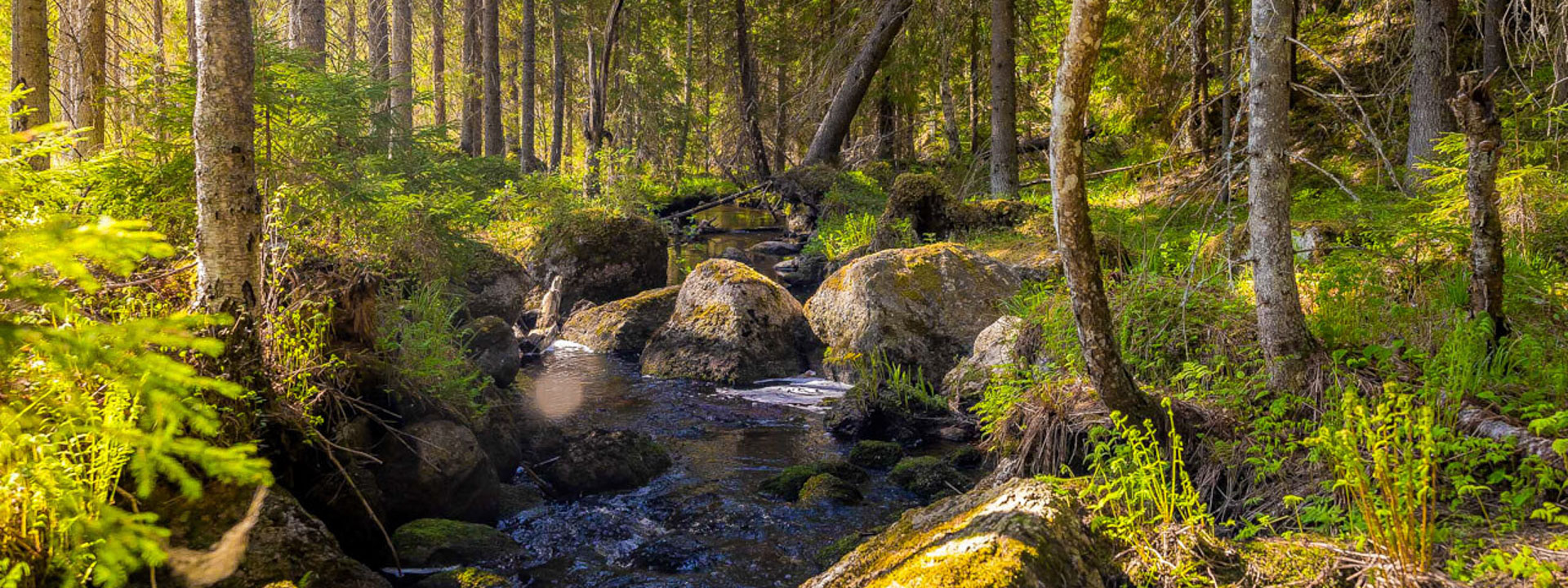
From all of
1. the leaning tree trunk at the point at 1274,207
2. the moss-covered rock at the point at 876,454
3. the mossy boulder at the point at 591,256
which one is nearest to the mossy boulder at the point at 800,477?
the moss-covered rock at the point at 876,454

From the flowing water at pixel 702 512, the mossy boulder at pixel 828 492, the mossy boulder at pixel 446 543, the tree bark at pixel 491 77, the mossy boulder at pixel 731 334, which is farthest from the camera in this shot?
the tree bark at pixel 491 77

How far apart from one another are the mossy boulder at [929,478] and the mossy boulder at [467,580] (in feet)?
10.1

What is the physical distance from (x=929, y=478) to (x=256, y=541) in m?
4.56

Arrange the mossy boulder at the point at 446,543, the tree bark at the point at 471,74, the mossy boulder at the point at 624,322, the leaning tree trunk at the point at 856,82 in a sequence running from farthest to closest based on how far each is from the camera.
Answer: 1. the tree bark at the point at 471,74
2. the leaning tree trunk at the point at 856,82
3. the mossy boulder at the point at 624,322
4. the mossy boulder at the point at 446,543

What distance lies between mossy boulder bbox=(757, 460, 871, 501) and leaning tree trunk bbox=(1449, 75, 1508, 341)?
4334 mm

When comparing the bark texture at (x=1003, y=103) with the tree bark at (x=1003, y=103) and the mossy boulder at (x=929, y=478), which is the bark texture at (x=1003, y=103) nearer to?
the tree bark at (x=1003, y=103)

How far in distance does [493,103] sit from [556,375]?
12.6m

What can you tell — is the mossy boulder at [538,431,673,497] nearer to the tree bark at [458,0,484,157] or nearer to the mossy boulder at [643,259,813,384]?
the mossy boulder at [643,259,813,384]

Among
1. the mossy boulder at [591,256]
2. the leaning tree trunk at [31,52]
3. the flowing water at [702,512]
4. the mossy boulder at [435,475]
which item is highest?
the leaning tree trunk at [31,52]

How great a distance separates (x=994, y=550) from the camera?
3.77 meters

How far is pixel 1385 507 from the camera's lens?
3771mm

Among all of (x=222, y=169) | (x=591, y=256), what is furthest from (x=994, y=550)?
(x=591, y=256)

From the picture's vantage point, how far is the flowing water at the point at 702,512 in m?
5.79

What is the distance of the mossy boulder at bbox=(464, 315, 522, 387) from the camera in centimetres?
969
